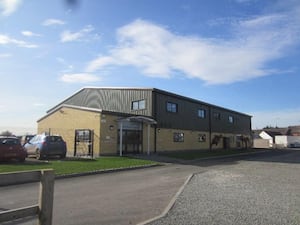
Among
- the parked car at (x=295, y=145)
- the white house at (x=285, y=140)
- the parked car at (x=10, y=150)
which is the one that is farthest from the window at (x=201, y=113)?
the white house at (x=285, y=140)

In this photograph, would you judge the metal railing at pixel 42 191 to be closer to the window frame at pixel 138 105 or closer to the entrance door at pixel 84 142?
the entrance door at pixel 84 142

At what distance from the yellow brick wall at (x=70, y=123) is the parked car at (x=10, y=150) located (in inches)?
307

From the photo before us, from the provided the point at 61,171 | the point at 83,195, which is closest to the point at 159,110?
the point at 61,171

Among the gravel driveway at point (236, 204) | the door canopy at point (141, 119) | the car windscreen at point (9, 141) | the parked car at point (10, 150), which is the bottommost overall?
the gravel driveway at point (236, 204)

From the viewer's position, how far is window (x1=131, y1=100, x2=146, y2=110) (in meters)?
34.9

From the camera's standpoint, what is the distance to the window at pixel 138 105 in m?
34.9

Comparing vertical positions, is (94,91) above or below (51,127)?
above

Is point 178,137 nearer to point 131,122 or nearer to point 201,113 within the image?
point 201,113

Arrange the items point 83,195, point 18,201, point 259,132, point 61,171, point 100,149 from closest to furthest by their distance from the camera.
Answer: point 18,201, point 83,195, point 61,171, point 100,149, point 259,132

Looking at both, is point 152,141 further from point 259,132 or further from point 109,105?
point 259,132

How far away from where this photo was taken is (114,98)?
122 ft

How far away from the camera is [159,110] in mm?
35188

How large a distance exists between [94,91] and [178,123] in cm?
918

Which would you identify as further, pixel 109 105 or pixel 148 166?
pixel 109 105
